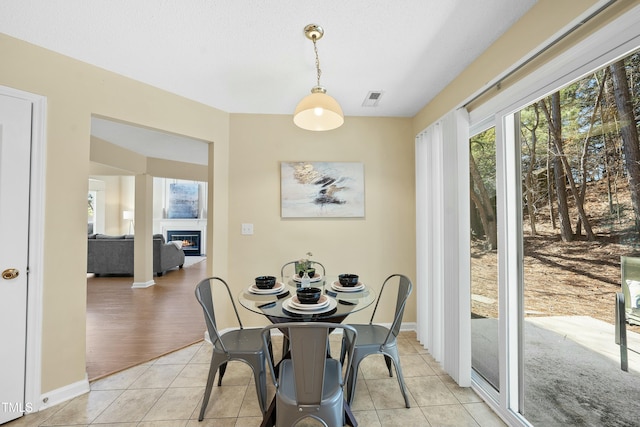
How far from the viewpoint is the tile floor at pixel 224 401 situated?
186 cm

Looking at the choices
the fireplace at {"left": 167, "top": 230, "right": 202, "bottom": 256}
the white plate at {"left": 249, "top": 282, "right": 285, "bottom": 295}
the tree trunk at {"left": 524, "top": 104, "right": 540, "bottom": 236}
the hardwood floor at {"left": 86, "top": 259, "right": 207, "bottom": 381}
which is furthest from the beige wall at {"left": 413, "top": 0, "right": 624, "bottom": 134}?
the fireplace at {"left": 167, "top": 230, "right": 202, "bottom": 256}

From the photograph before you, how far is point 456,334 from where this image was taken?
2.28 metres

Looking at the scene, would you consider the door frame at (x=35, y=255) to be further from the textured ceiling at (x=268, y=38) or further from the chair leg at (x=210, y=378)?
the chair leg at (x=210, y=378)

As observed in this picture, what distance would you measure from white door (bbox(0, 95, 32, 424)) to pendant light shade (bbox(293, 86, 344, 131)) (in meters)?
1.85

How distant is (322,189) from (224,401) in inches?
83.3

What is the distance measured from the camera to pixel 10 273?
1.87 m

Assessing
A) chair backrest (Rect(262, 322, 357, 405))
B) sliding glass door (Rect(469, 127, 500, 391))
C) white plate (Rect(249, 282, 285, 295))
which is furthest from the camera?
sliding glass door (Rect(469, 127, 500, 391))

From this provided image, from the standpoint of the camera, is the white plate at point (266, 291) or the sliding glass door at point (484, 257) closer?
the white plate at point (266, 291)

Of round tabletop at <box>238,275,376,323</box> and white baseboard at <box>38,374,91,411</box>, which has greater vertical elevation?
round tabletop at <box>238,275,376,323</box>

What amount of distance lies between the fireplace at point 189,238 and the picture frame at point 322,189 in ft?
24.1

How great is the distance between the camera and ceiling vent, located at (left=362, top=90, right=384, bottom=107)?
2.69 metres

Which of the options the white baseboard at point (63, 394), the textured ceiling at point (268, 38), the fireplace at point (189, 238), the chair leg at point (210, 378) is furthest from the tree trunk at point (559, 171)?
the fireplace at point (189, 238)

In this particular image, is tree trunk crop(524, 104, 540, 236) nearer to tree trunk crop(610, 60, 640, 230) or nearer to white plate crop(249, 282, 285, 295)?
tree trunk crop(610, 60, 640, 230)

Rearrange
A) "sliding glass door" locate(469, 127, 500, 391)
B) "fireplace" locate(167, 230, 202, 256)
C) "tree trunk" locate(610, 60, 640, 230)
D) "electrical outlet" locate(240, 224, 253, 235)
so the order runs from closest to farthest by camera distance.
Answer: "tree trunk" locate(610, 60, 640, 230)
"sliding glass door" locate(469, 127, 500, 391)
"electrical outlet" locate(240, 224, 253, 235)
"fireplace" locate(167, 230, 202, 256)
